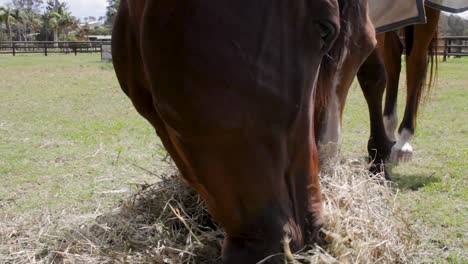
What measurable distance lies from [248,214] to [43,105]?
22.3ft

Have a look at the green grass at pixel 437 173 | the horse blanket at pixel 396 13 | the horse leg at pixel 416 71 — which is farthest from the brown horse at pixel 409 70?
the horse blanket at pixel 396 13

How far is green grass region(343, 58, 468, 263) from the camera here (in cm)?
246

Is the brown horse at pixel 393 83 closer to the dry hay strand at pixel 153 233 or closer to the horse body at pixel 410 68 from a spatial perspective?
the horse body at pixel 410 68

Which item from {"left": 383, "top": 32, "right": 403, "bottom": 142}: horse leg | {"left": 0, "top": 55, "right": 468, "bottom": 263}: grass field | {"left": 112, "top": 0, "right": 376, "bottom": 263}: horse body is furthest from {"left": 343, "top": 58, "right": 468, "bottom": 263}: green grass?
{"left": 112, "top": 0, "right": 376, "bottom": 263}: horse body

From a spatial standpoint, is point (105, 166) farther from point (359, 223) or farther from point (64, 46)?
point (64, 46)

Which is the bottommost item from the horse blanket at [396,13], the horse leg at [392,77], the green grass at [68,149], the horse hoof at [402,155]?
the green grass at [68,149]

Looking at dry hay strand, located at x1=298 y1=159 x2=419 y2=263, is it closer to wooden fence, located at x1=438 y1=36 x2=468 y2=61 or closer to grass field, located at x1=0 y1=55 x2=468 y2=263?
grass field, located at x1=0 y1=55 x2=468 y2=263

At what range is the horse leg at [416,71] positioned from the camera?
154 inches

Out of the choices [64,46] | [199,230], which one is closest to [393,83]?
[199,230]

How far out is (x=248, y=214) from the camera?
3.67ft

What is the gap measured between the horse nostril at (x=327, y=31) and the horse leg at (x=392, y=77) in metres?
3.11

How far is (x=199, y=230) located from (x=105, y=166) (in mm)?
2213

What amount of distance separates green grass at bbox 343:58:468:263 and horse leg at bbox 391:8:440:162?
0.19 m

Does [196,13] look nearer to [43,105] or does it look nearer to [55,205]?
[55,205]
